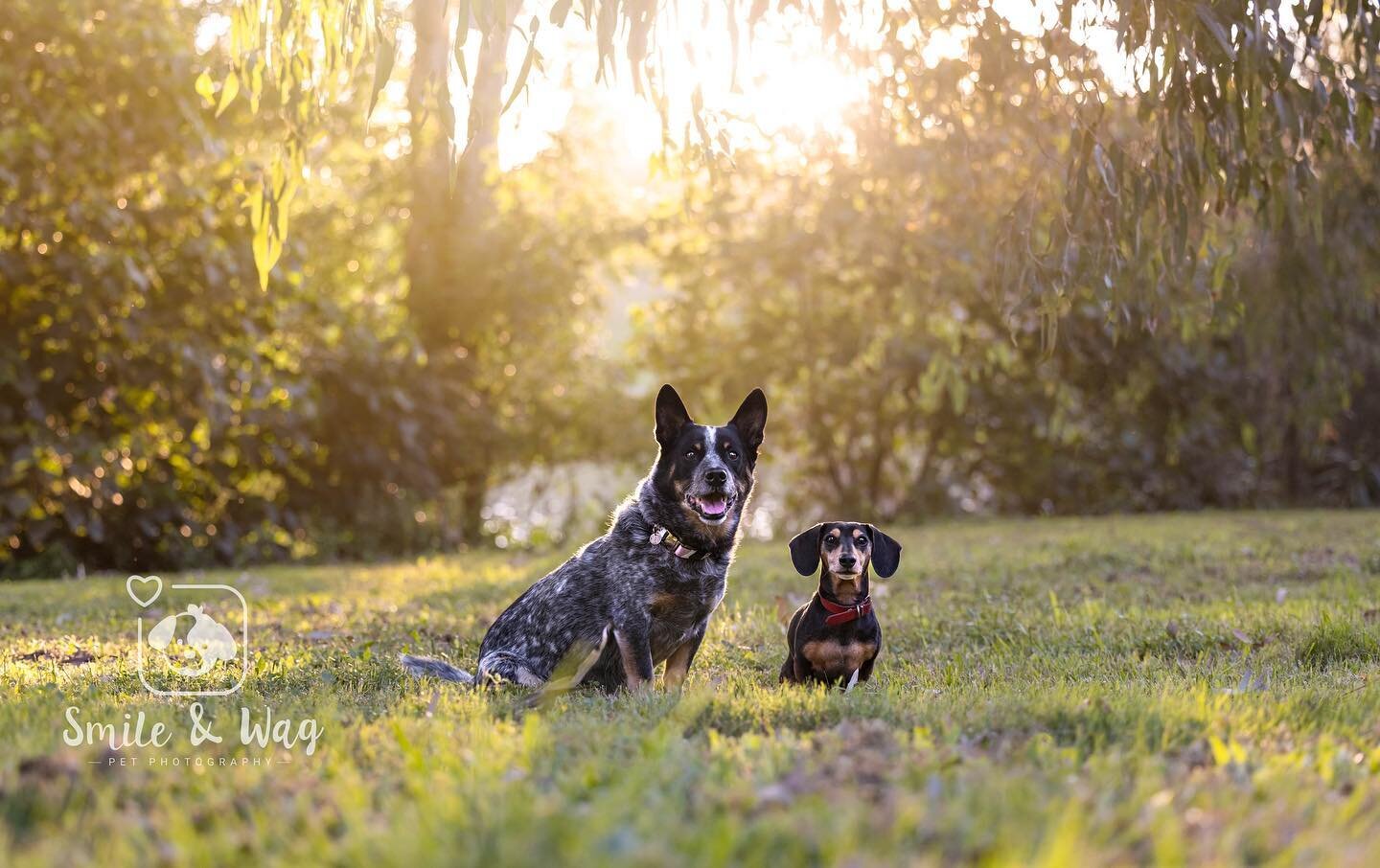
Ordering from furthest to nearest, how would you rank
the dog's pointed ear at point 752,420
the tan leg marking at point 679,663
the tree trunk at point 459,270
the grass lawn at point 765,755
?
1. the tree trunk at point 459,270
2. the dog's pointed ear at point 752,420
3. the tan leg marking at point 679,663
4. the grass lawn at point 765,755

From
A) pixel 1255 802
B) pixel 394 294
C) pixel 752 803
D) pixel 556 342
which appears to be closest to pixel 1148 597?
pixel 1255 802

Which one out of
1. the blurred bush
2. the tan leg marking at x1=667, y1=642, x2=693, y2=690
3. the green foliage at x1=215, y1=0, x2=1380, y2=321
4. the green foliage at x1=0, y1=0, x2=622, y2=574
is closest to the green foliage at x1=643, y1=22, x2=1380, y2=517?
the blurred bush

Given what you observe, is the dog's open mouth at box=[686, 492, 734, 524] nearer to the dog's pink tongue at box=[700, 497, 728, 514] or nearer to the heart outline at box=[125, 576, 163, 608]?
the dog's pink tongue at box=[700, 497, 728, 514]

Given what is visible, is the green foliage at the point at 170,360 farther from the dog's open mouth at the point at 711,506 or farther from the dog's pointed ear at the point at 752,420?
the dog's open mouth at the point at 711,506

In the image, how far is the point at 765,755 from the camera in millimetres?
3158

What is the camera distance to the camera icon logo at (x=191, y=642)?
4840 mm

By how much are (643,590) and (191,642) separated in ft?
8.17

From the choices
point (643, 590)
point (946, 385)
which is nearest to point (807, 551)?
point (643, 590)

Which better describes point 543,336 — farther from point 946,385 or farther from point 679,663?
point 679,663

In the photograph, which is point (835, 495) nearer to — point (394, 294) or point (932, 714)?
point (394, 294)

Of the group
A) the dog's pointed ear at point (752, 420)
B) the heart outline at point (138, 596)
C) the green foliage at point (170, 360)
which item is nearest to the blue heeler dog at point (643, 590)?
the dog's pointed ear at point (752, 420)

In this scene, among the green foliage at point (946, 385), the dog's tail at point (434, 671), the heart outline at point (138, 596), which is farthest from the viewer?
the green foliage at point (946, 385)

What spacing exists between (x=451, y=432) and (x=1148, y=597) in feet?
29.1

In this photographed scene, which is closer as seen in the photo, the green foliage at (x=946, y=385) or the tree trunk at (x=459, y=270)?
the green foliage at (x=946, y=385)
